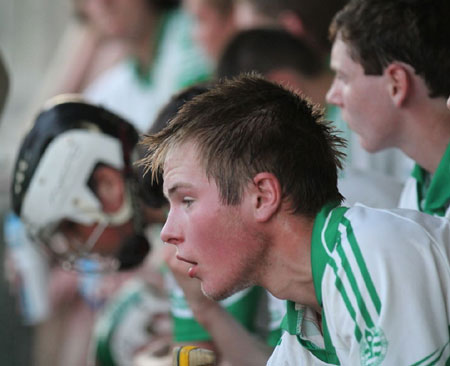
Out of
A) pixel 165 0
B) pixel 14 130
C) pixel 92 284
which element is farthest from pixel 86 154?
pixel 14 130

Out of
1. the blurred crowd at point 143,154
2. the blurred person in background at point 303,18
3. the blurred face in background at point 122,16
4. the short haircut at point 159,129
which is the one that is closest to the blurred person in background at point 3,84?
the blurred crowd at point 143,154

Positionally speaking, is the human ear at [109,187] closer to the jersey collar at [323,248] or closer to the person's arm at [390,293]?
the jersey collar at [323,248]

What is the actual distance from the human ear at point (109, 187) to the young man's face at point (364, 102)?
2.61 feet

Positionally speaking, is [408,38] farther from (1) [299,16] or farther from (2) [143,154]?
(1) [299,16]

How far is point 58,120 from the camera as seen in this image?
263cm

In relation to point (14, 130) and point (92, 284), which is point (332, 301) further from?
point (14, 130)

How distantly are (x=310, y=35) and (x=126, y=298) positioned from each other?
4.36ft

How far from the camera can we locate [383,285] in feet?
4.97

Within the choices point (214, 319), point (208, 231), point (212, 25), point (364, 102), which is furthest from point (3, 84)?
point (212, 25)

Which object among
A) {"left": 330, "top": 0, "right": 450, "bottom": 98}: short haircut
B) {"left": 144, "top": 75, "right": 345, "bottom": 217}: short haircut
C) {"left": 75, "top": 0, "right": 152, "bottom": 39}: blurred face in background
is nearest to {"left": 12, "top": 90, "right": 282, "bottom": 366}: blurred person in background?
{"left": 330, "top": 0, "right": 450, "bottom": 98}: short haircut

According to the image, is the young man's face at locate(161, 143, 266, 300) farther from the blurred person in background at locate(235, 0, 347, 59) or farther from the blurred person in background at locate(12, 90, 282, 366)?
the blurred person in background at locate(235, 0, 347, 59)

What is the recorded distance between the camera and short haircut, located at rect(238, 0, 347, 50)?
3.64 metres

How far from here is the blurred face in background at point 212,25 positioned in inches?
170

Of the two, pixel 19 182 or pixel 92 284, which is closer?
pixel 19 182
